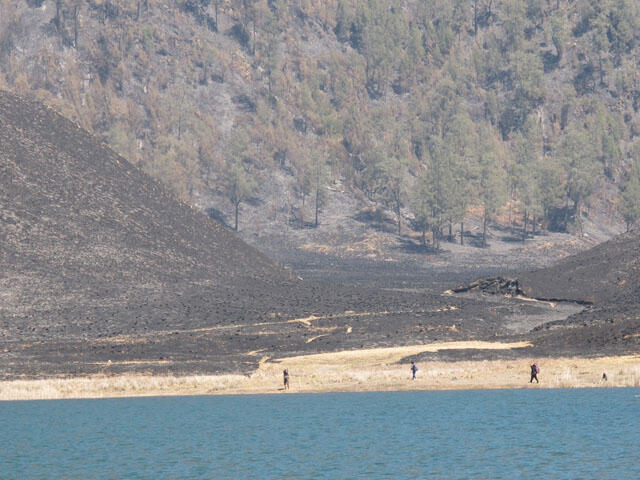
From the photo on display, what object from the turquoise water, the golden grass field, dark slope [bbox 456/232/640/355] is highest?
dark slope [bbox 456/232/640/355]

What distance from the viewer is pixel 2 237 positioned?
145m

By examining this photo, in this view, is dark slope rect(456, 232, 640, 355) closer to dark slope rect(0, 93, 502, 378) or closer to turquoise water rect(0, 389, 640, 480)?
dark slope rect(0, 93, 502, 378)

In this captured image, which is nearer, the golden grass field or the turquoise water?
the turquoise water

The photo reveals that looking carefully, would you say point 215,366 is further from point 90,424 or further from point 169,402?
point 90,424

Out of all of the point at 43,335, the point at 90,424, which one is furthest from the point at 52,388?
the point at 43,335

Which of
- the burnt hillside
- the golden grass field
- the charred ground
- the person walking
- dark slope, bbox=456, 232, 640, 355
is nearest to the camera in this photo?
the golden grass field

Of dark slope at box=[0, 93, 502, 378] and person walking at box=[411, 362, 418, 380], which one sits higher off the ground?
dark slope at box=[0, 93, 502, 378]

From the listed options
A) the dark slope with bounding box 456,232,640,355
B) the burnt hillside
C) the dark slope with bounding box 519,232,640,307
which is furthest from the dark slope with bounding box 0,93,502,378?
the dark slope with bounding box 519,232,640,307

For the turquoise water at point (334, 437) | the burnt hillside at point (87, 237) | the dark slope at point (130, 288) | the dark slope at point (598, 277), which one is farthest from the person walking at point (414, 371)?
the burnt hillside at point (87, 237)

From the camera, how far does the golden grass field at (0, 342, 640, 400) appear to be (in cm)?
8338

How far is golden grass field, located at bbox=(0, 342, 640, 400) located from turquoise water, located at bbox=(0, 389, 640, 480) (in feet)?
4.24

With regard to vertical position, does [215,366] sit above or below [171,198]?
below

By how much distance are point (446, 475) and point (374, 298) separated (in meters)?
104

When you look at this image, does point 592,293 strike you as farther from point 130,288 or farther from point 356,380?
→ point 356,380
